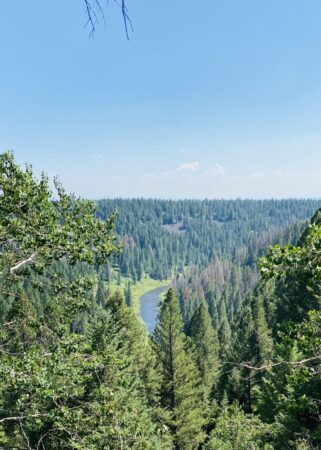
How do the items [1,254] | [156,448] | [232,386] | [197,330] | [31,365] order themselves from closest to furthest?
[31,365]
[1,254]
[156,448]
[232,386]
[197,330]

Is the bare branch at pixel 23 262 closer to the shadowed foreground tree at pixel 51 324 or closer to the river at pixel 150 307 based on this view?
the shadowed foreground tree at pixel 51 324

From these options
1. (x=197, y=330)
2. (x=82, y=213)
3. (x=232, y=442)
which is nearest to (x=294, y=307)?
(x=197, y=330)

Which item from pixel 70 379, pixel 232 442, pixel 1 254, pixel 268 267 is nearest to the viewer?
pixel 268 267

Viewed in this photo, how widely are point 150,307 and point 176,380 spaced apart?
139807 mm

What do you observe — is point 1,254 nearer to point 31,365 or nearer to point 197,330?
point 31,365

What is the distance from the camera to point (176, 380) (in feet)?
84.7

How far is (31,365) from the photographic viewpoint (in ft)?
25.2

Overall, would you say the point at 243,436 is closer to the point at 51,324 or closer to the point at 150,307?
the point at 51,324

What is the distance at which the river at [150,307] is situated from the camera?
446 ft

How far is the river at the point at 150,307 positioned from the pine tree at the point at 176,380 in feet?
329

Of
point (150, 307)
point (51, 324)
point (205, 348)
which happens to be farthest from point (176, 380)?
point (150, 307)

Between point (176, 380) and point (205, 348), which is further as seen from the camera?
point (205, 348)

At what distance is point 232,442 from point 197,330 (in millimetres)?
30288

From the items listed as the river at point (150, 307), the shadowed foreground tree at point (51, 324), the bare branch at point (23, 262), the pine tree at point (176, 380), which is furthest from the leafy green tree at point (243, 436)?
the river at point (150, 307)
